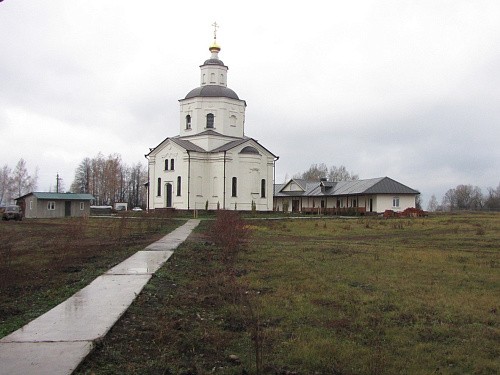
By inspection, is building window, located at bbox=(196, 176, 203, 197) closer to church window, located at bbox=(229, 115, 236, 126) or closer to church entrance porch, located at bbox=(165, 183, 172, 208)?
church entrance porch, located at bbox=(165, 183, 172, 208)

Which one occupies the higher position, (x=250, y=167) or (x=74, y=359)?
(x=250, y=167)

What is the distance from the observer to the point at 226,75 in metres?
48.6

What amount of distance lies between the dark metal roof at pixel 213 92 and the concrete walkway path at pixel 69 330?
3840cm

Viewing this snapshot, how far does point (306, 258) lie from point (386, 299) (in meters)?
5.34

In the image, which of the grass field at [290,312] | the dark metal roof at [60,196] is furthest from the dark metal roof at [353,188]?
the grass field at [290,312]

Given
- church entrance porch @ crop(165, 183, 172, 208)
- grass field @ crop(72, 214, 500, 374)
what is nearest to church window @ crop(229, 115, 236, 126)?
church entrance porch @ crop(165, 183, 172, 208)

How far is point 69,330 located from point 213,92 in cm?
Result: 4224

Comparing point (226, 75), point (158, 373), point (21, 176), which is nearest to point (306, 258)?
point (158, 373)

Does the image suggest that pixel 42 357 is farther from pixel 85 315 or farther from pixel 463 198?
pixel 463 198

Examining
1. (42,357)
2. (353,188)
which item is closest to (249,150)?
(353,188)

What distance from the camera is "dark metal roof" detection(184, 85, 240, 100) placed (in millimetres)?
46375

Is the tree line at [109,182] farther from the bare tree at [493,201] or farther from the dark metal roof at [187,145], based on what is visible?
the bare tree at [493,201]

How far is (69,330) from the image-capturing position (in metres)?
5.57

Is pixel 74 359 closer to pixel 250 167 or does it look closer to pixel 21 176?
pixel 250 167
